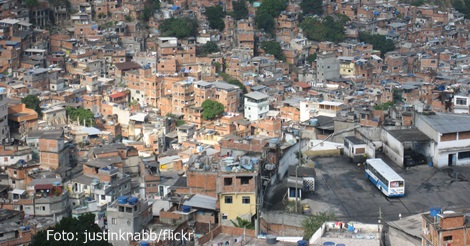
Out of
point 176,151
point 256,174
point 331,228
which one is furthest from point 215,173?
point 176,151

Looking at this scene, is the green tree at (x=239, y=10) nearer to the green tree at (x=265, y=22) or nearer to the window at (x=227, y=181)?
the green tree at (x=265, y=22)

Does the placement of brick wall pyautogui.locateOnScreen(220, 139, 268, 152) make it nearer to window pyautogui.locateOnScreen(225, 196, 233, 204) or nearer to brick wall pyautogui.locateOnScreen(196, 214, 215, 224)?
brick wall pyautogui.locateOnScreen(196, 214, 215, 224)

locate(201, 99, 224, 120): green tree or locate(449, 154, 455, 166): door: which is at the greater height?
locate(449, 154, 455, 166): door

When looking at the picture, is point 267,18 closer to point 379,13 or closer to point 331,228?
point 379,13

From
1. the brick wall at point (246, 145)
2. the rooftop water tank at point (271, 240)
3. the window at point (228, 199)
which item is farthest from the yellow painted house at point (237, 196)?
the brick wall at point (246, 145)

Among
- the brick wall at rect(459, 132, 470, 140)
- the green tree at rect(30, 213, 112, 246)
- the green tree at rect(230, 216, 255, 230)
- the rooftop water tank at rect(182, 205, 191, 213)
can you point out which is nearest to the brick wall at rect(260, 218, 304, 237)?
the green tree at rect(230, 216, 255, 230)

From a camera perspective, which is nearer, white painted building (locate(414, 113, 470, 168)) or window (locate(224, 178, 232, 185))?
window (locate(224, 178, 232, 185))

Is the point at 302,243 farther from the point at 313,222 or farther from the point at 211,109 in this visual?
the point at 211,109

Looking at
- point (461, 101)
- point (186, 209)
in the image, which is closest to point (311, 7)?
point (461, 101)
